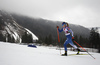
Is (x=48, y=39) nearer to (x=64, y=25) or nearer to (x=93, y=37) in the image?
(x=93, y=37)

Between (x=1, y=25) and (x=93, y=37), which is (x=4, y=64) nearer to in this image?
(x=93, y=37)

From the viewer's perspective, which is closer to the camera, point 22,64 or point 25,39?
point 22,64

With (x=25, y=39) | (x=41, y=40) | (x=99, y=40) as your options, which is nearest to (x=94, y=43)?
(x=99, y=40)

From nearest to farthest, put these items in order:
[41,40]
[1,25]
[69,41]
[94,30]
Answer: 1. [69,41]
2. [94,30]
3. [41,40]
4. [1,25]

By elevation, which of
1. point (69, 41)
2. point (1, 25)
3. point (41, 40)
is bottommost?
point (41, 40)

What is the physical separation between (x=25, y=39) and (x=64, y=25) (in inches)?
3259

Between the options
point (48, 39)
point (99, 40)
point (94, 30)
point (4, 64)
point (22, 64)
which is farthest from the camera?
point (48, 39)

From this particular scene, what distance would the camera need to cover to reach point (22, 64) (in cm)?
229

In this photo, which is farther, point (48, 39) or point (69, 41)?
point (48, 39)

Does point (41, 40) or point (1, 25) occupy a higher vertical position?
point (1, 25)

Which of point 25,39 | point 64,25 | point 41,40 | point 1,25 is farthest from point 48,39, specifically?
point 1,25

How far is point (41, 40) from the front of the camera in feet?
298

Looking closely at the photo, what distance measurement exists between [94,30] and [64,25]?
48.6 metres

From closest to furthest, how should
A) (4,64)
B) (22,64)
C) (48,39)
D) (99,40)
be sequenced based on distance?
(4,64), (22,64), (99,40), (48,39)
